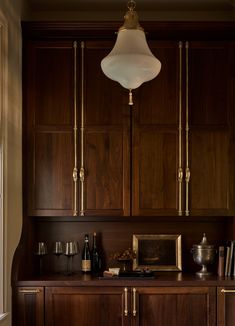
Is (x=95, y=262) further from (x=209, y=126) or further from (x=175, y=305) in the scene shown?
(x=209, y=126)

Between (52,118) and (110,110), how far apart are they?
0.44 m

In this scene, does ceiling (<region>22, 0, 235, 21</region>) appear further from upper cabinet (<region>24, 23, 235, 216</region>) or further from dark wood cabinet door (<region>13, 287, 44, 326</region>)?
dark wood cabinet door (<region>13, 287, 44, 326</region>)

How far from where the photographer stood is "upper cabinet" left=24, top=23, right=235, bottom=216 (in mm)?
4055

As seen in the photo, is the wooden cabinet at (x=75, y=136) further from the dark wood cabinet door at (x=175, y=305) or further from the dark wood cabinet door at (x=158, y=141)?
the dark wood cabinet door at (x=175, y=305)

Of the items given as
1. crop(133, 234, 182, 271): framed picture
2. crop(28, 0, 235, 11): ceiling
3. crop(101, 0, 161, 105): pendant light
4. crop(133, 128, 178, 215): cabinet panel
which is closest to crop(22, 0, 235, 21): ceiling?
crop(28, 0, 235, 11): ceiling

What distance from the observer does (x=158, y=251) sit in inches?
170

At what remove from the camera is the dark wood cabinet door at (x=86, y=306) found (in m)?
3.83

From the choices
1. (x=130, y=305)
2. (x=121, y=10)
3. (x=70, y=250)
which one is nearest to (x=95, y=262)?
(x=70, y=250)

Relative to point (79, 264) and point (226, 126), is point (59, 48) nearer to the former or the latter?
point (226, 126)

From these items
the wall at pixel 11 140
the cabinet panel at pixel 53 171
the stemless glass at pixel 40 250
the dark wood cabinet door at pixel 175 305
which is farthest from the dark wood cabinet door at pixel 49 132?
the dark wood cabinet door at pixel 175 305

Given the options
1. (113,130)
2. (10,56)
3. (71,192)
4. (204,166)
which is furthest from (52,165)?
(204,166)

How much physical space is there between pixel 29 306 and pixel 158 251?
1115mm

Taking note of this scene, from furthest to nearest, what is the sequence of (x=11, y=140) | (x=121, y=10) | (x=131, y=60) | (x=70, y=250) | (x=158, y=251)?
(x=121, y=10) → (x=158, y=251) → (x=70, y=250) → (x=11, y=140) → (x=131, y=60)

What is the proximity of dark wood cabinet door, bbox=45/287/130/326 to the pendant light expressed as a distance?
1.81 m
